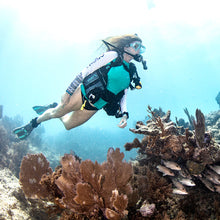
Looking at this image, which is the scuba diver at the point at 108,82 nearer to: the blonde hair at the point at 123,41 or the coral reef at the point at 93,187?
the blonde hair at the point at 123,41

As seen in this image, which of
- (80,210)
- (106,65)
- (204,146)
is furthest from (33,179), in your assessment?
(204,146)

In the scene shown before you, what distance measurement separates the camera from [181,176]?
2.83 m

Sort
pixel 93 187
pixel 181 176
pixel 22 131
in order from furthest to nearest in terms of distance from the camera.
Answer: pixel 22 131 → pixel 181 176 → pixel 93 187

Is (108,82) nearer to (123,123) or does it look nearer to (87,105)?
(87,105)

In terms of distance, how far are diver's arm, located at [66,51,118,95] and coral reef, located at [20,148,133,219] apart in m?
2.01

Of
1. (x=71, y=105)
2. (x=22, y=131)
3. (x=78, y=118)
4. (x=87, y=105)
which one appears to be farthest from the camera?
(x=22, y=131)

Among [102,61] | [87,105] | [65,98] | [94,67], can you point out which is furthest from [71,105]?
[102,61]

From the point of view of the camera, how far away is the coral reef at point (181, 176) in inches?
94.8

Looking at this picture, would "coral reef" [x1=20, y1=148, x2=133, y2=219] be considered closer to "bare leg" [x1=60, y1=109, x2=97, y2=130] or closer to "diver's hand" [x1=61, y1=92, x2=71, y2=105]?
"diver's hand" [x1=61, y1=92, x2=71, y2=105]

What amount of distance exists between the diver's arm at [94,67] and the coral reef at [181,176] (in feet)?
6.16

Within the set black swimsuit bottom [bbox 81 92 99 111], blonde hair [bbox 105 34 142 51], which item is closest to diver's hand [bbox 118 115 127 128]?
black swimsuit bottom [bbox 81 92 99 111]

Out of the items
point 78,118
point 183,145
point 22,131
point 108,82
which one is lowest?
point 183,145

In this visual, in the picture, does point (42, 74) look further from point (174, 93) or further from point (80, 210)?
point (80, 210)

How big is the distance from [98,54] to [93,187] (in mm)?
3877
